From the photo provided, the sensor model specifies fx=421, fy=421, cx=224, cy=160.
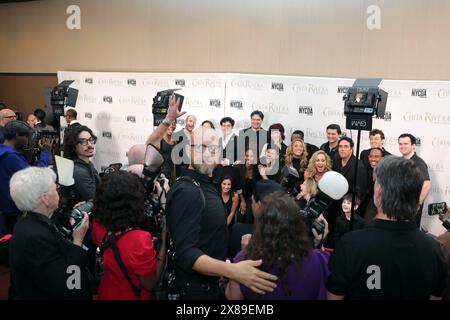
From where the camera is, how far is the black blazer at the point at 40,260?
1.64 meters

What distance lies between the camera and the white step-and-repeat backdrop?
16.0ft

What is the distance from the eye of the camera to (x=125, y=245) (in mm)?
1714

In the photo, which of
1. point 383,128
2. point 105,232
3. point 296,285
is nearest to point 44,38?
point 383,128

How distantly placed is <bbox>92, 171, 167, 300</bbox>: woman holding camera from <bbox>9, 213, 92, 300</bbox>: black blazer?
14cm

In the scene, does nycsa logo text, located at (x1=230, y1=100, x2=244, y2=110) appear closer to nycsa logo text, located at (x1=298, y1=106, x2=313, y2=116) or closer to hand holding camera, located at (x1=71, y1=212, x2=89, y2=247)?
nycsa logo text, located at (x1=298, y1=106, x2=313, y2=116)

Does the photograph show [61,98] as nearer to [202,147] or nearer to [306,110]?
[306,110]

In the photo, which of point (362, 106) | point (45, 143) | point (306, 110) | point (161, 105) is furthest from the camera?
point (306, 110)

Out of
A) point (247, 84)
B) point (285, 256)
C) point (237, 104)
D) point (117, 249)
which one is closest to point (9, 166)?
point (117, 249)

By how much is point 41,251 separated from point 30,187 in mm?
278

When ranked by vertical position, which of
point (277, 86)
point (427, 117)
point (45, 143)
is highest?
point (277, 86)

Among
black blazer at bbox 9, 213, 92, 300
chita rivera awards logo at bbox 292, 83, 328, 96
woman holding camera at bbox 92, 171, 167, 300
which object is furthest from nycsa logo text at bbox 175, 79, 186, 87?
black blazer at bbox 9, 213, 92, 300

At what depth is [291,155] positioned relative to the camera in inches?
181

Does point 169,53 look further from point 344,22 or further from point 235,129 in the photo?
point 344,22

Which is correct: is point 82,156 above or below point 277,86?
below
